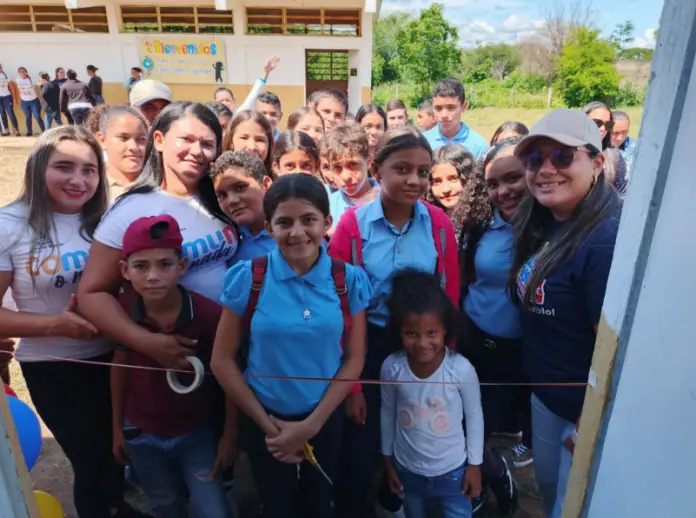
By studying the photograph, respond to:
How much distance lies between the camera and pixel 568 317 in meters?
1.66

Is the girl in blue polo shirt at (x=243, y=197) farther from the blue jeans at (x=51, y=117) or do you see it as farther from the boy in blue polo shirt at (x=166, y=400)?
the blue jeans at (x=51, y=117)

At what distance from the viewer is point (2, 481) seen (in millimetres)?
1109

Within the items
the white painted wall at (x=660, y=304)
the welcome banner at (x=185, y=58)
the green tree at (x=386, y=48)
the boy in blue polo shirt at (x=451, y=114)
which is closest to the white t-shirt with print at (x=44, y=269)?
the white painted wall at (x=660, y=304)

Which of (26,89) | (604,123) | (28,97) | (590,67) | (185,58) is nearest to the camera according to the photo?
(604,123)

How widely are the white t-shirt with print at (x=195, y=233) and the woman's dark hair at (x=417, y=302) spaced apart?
71 centimetres

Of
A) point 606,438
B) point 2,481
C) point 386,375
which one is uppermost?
point 606,438

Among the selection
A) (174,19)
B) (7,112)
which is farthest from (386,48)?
(7,112)

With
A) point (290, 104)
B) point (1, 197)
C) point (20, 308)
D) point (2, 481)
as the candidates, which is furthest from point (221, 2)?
point (2, 481)

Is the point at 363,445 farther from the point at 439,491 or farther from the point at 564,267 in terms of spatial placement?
the point at 564,267

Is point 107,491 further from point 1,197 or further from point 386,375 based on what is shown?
point 1,197

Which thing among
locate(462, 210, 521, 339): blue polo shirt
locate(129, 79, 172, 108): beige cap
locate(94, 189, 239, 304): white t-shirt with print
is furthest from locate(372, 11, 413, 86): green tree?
locate(94, 189, 239, 304): white t-shirt with print

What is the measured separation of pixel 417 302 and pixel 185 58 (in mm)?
14528

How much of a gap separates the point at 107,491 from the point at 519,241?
2033 millimetres

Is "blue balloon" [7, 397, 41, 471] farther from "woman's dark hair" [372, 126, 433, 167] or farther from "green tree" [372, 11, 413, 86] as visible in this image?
"green tree" [372, 11, 413, 86]
